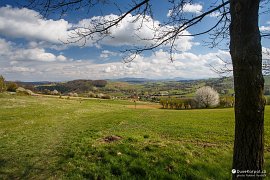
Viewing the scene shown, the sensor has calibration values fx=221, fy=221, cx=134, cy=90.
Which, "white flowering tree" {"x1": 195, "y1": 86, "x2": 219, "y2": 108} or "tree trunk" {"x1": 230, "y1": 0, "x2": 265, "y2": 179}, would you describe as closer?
"tree trunk" {"x1": 230, "y1": 0, "x2": 265, "y2": 179}

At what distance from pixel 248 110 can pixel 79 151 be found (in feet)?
22.0

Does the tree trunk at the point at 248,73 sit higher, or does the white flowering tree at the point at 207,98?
the tree trunk at the point at 248,73

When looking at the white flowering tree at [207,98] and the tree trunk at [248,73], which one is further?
the white flowering tree at [207,98]

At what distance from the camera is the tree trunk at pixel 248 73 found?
3.82 m

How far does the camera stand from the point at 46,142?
11.1m

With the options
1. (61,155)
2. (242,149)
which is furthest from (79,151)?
(242,149)

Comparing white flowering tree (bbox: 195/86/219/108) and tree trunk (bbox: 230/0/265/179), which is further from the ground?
tree trunk (bbox: 230/0/265/179)

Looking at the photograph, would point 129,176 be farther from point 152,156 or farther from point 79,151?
point 79,151

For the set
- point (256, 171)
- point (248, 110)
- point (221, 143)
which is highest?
point (248, 110)

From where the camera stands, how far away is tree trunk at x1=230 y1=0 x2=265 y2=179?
3816mm

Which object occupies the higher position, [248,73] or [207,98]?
[248,73]

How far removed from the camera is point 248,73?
3.81 m

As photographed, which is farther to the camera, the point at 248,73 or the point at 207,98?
the point at 207,98

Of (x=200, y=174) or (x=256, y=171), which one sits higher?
(x=256, y=171)
